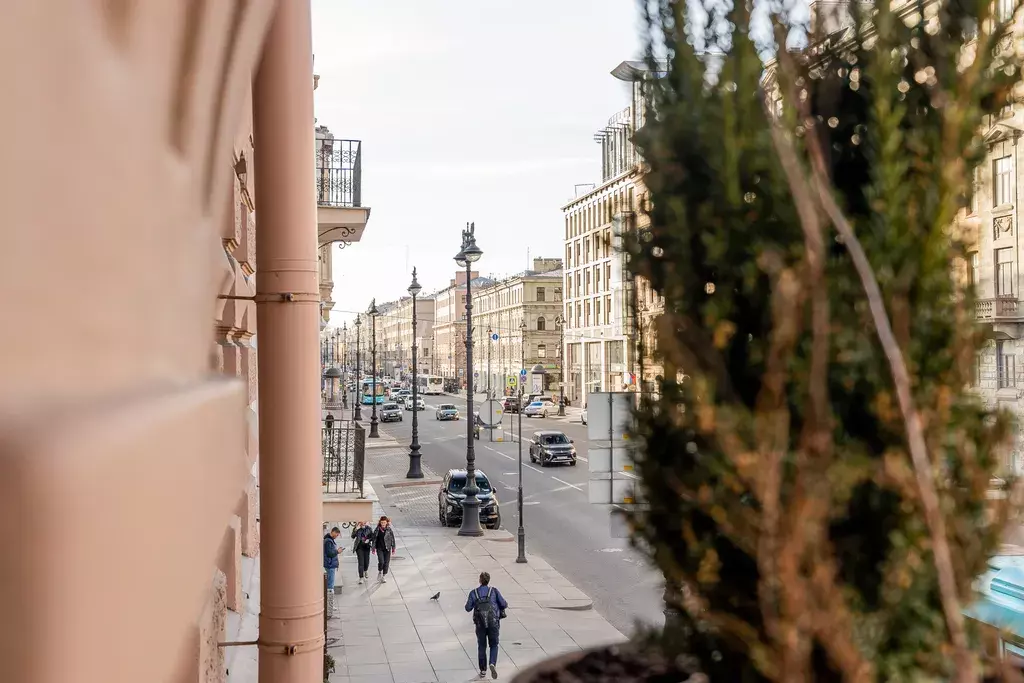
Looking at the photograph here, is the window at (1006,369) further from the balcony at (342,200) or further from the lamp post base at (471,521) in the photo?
the balcony at (342,200)

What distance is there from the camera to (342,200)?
1331 cm

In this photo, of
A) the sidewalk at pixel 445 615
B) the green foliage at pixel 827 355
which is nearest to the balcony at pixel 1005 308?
the sidewalk at pixel 445 615

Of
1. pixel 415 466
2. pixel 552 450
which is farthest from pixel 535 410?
pixel 415 466

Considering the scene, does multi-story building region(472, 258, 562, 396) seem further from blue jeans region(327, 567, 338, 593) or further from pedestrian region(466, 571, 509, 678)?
pedestrian region(466, 571, 509, 678)

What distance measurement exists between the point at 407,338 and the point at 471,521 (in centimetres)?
14132

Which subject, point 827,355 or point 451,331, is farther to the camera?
point 451,331

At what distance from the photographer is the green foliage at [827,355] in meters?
1.80

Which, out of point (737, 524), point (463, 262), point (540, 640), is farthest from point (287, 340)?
point (463, 262)

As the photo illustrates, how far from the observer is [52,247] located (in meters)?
1.18

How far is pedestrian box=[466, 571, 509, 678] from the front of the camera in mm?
13625

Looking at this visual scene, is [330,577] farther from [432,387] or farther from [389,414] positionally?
[432,387]

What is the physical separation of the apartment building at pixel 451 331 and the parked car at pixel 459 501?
94.6 meters

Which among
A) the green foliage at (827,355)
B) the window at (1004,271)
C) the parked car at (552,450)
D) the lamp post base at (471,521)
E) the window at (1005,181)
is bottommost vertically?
the lamp post base at (471,521)

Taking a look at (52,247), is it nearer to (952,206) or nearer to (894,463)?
(894,463)
